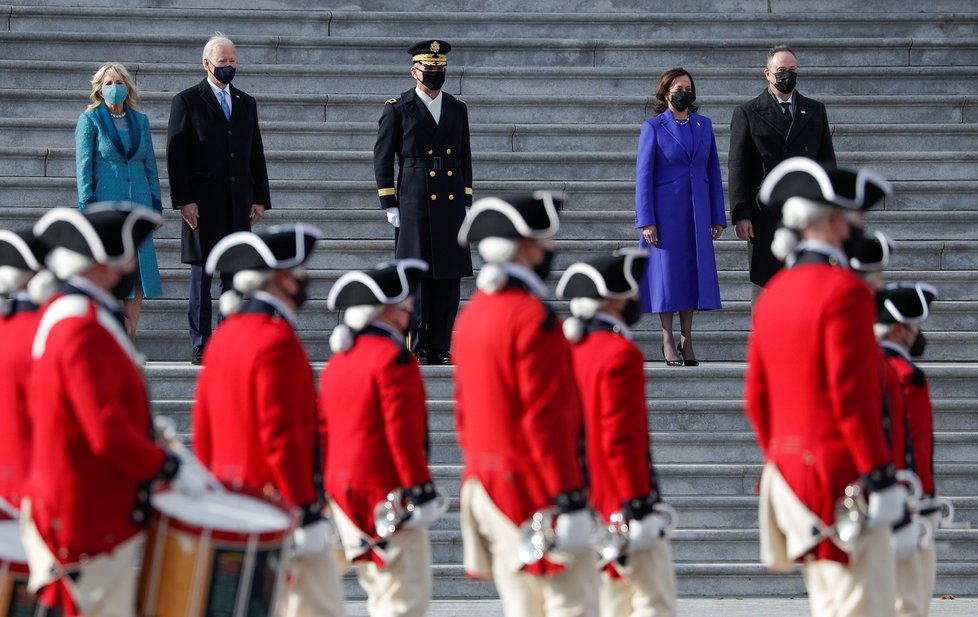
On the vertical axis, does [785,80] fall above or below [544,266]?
above

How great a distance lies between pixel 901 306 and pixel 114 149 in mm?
5359

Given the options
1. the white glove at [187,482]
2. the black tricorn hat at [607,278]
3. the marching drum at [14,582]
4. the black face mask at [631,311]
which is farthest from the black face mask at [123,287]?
the black face mask at [631,311]

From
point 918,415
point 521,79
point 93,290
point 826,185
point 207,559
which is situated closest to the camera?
point 207,559

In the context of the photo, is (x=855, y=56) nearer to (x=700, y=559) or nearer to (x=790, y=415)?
(x=700, y=559)

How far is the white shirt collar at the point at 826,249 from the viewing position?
19.8 ft

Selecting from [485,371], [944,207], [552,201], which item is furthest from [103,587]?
[944,207]

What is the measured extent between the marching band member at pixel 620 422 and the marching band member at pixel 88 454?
1952 millimetres

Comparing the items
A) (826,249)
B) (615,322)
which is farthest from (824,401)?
(615,322)

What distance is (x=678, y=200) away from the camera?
11523 millimetres

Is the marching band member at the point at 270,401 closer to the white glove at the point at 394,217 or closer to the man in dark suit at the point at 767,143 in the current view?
the white glove at the point at 394,217

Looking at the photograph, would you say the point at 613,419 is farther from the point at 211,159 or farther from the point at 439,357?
the point at 211,159

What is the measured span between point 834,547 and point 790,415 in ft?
1.48

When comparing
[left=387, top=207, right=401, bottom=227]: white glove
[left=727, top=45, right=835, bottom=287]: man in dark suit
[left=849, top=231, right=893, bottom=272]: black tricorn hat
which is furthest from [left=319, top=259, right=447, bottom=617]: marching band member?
[left=727, top=45, right=835, bottom=287]: man in dark suit

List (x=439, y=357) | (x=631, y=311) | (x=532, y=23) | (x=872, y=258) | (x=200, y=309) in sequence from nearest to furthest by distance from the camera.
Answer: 1. (x=872, y=258)
2. (x=631, y=311)
3. (x=200, y=309)
4. (x=439, y=357)
5. (x=532, y=23)
